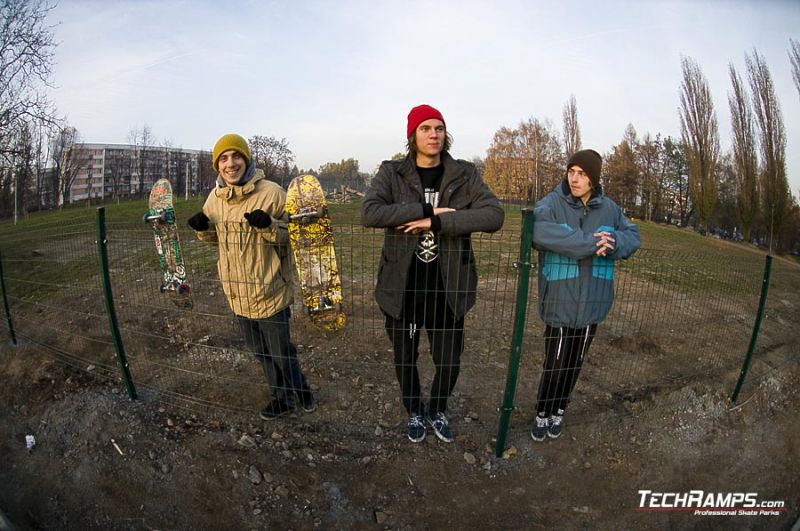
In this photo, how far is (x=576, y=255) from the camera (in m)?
2.62

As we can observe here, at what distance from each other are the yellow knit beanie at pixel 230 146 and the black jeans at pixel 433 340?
1.50 meters

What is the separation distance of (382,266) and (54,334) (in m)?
4.30

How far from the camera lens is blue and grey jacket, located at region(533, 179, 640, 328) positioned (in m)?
2.68

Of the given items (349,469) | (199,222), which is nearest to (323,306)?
(199,222)

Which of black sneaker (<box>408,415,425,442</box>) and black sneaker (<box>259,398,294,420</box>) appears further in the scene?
black sneaker (<box>259,398,294,420</box>)

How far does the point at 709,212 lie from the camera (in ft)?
66.2

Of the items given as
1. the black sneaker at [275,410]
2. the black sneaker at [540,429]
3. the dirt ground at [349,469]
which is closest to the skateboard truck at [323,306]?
the black sneaker at [275,410]

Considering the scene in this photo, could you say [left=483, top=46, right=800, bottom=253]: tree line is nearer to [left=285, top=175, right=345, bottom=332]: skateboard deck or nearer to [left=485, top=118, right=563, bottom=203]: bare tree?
[left=485, top=118, right=563, bottom=203]: bare tree

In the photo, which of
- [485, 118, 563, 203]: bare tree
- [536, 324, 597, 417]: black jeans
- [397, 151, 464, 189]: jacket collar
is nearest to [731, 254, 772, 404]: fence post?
[536, 324, 597, 417]: black jeans

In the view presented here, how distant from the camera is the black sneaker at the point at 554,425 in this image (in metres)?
3.14

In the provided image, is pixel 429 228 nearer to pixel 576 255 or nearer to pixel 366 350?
pixel 576 255

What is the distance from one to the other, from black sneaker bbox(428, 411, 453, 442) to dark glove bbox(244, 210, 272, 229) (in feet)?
5.96

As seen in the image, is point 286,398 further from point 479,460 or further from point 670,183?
point 670,183

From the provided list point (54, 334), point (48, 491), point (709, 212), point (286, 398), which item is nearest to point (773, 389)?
point (286, 398)
